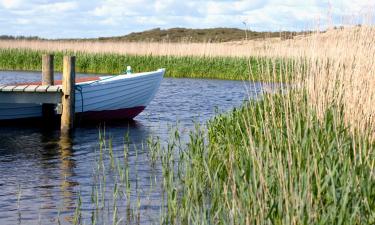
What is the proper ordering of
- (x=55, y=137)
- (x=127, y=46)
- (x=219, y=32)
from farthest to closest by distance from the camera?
1. (x=219, y=32)
2. (x=127, y=46)
3. (x=55, y=137)

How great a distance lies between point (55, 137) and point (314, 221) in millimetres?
9236

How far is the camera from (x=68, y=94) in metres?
13.6

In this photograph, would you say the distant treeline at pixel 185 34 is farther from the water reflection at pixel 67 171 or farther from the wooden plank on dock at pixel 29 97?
the water reflection at pixel 67 171

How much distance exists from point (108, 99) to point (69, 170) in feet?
19.4

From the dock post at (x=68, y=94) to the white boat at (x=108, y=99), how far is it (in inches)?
25.2

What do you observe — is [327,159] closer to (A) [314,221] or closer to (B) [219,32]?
(A) [314,221]

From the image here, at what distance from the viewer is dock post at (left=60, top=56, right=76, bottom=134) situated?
13617 millimetres

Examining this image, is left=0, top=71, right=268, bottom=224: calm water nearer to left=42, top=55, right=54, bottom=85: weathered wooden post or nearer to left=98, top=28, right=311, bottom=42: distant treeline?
left=42, top=55, right=54, bottom=85: weathered wooden post

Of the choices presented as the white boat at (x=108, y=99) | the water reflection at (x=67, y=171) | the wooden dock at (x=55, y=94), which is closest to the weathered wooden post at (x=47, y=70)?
the white boat at (x=108, y=99)

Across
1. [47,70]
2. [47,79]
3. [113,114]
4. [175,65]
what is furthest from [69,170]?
[175,65]

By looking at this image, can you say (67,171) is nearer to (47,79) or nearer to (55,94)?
(55,94)

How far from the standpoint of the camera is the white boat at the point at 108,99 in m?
14.7

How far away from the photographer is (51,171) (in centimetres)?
954

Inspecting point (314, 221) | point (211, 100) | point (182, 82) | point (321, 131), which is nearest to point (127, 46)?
point (182, 82)
